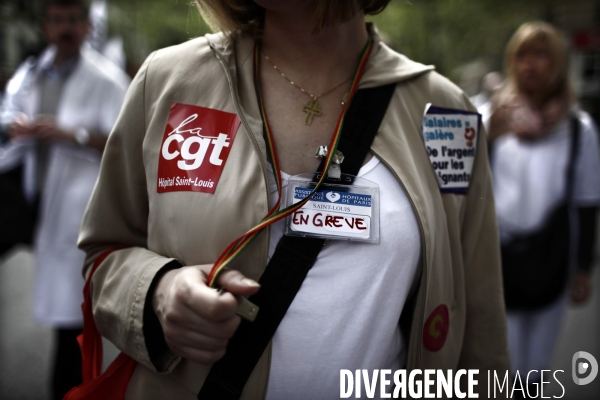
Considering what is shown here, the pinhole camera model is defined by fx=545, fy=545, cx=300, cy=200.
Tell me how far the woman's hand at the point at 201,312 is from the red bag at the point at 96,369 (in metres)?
0.28

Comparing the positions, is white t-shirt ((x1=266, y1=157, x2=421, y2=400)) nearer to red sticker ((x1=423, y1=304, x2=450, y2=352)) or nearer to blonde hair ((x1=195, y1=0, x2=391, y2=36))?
red sticker ((x1=423, y1=304, x2=450, y2=352))

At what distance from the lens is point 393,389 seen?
1.44 m

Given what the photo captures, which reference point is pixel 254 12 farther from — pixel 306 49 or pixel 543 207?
pixel 543 207

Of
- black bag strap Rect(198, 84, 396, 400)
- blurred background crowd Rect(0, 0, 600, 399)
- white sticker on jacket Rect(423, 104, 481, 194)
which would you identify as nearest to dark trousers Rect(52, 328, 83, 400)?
blurred background crowd Rect(0, 0, 600, 399)

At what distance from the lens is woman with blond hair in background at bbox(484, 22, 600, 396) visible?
299 cm

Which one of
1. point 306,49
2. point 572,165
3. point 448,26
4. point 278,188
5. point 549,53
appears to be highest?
point 448,26

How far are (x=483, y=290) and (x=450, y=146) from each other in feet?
1.47

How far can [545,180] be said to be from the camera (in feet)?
10.1

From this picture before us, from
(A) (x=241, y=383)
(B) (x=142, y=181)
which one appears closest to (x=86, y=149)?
(B) (x=142, y=181)

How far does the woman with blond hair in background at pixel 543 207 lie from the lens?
299cm

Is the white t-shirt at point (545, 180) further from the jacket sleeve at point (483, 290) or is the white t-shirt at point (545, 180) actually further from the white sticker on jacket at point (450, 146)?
the white sticker on jacket at point (450, 146)

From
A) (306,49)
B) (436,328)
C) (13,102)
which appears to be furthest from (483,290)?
(13,102)

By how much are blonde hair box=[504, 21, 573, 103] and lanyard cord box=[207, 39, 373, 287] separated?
2237mm

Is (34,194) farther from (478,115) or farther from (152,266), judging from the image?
(478,115)
